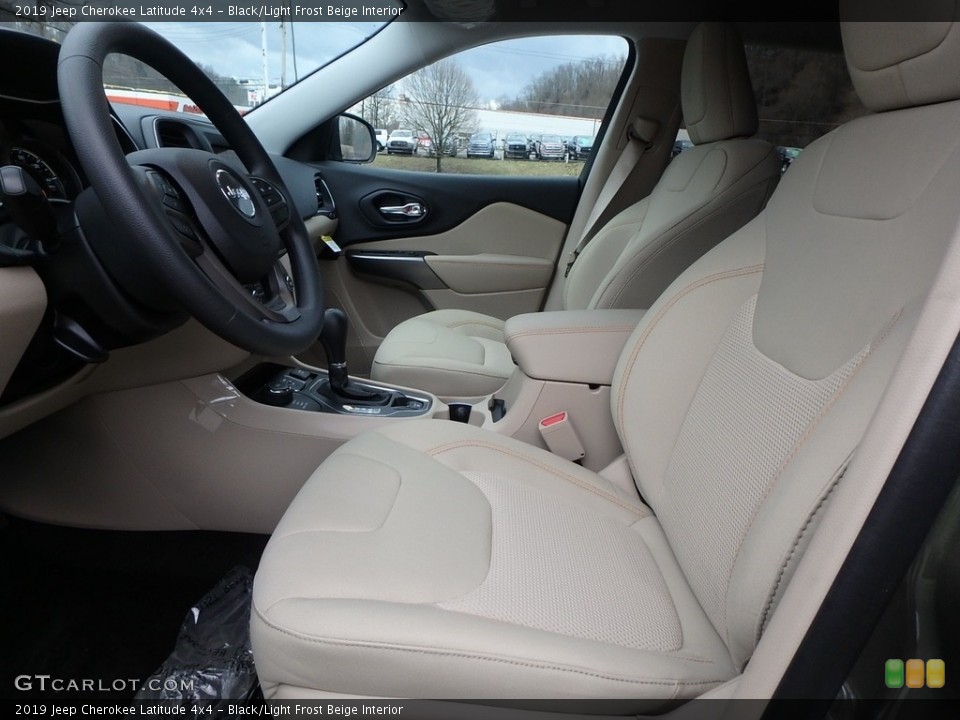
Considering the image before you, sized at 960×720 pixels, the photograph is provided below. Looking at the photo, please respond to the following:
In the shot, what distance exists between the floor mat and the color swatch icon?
1.05 meters

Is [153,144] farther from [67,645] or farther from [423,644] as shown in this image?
[423,644]

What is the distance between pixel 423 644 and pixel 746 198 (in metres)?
1.15

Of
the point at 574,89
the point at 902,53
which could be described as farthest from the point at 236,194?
the point at 574,89

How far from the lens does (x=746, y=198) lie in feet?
4.58

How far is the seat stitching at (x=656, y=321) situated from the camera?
3.09ft

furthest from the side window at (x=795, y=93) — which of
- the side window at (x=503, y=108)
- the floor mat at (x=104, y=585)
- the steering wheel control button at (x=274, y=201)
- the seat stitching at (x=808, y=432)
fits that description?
the floor mat at (x=104, y=585)

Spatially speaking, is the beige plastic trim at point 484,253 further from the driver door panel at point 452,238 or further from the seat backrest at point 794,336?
the seat backrest at point 794,336

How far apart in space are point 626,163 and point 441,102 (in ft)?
2.09

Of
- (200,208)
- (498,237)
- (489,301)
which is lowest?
(489,301)

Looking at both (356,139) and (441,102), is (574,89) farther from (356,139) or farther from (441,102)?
(356,139)

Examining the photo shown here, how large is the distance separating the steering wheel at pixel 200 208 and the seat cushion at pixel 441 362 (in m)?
0.47

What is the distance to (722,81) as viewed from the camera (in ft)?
4.87

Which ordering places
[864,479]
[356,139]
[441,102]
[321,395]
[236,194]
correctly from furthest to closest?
[356,139], [441,102], [321,395], [236,194], [864,479]

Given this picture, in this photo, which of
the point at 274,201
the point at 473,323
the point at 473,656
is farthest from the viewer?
the point at 473,323
